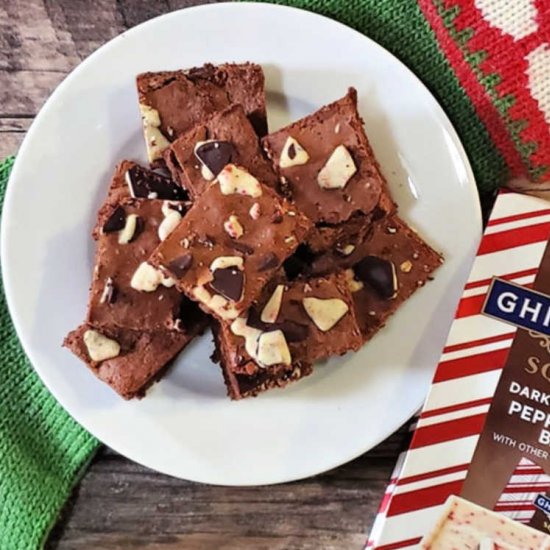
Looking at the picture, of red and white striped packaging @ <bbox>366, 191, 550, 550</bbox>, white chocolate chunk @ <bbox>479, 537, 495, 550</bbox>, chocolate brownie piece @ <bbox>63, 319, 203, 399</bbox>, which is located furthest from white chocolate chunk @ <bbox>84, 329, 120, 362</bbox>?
white chocolate chunk @ <bbox>479, 537, 495, 550</bbox>

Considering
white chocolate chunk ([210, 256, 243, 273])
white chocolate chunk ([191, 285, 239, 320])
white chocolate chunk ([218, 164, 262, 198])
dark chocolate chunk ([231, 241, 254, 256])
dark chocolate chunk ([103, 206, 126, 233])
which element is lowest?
white chocolate chunk ([191, 285, 239, 320])

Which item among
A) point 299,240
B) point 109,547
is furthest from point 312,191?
point 109,547

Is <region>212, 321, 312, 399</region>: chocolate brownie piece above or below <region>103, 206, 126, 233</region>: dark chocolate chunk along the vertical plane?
below

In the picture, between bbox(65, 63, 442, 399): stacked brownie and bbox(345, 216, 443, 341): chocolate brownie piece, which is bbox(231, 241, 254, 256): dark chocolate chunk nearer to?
bbox(65, 63, 442, 399): stacked brownie

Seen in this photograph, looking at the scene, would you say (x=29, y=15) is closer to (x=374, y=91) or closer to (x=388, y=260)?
(x=374, y=91)

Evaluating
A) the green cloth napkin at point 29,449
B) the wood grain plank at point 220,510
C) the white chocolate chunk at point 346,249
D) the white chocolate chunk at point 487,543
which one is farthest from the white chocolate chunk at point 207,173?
the white chocolate chunk at point 487,543

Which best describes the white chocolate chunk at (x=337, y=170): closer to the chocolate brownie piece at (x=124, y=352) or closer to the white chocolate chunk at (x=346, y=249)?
the white chocolate chunk at (x=346, y=249)
